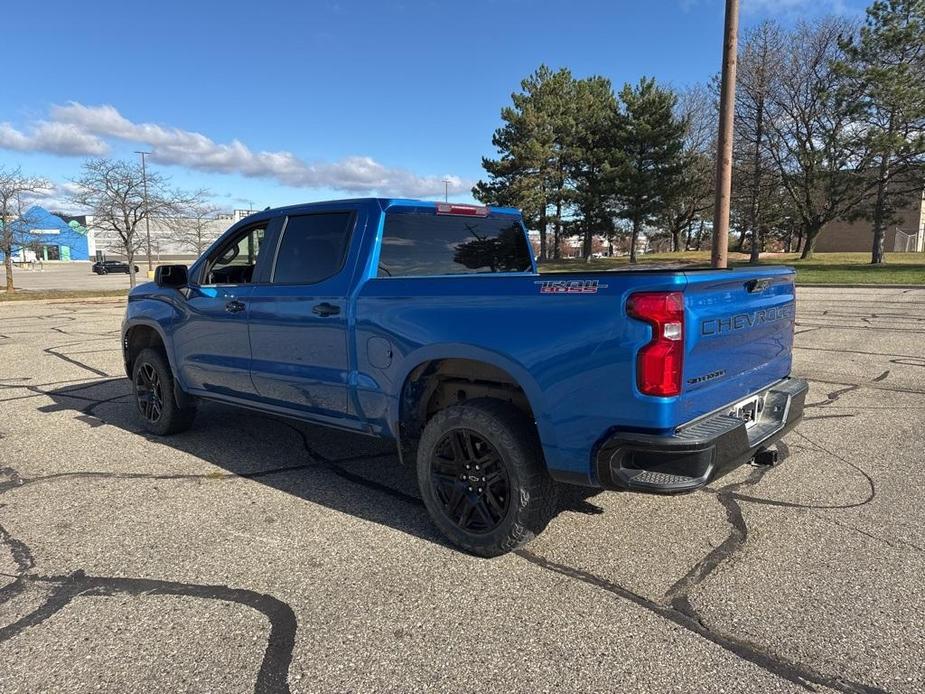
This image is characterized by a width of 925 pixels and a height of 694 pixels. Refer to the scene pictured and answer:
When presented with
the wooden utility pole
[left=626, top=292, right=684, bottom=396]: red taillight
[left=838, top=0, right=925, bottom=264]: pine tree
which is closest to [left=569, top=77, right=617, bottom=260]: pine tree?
[left=838, top=0, right=925, bottom=264]: pine tree

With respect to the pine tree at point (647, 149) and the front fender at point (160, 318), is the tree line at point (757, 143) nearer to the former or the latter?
the pine tree at point (647, 149)

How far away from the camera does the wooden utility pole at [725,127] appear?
9539mm

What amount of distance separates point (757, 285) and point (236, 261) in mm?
3845

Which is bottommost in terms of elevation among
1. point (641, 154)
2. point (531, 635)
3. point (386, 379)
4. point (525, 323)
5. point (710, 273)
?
point (531, 635)

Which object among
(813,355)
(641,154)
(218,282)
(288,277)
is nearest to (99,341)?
(218,282)

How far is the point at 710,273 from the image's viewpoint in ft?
9.69

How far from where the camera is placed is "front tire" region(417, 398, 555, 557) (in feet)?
10.3

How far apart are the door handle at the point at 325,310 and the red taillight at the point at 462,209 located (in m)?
1.03

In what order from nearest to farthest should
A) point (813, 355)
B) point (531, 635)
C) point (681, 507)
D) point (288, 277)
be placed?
1. point (531, 635)
2. point (681, 507)
3. point (288, 277)
4. point (813, 355)

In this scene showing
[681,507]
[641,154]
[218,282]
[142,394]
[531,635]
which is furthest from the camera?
[641,154]

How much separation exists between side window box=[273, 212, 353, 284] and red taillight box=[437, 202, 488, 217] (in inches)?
25.4

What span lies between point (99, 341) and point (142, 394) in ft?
24.3

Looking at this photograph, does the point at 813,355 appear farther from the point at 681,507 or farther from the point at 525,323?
the point at 525,323

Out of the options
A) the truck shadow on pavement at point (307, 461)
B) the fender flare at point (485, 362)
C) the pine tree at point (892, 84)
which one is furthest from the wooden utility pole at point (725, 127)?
the pine tree at point (892, 84)
